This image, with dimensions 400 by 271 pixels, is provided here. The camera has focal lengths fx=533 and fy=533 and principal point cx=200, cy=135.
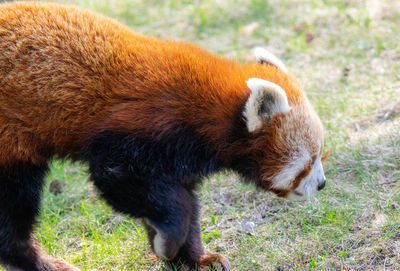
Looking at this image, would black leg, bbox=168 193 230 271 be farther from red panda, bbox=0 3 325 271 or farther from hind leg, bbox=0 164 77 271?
hind leg, bbox=0 164 77 271

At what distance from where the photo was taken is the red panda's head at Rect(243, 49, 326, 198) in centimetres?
346

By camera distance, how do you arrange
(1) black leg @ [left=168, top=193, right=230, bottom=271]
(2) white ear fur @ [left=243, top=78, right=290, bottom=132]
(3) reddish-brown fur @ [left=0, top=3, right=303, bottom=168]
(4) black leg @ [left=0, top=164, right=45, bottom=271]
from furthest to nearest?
(1) black leg @ [left=168, top=193, right=230, bottom=271] → (4) black leg @ [left=0, top=164, right=45, bottom=271] → (3) reddish-brown fur @ [left=0, top=3, right=303, bottom=168] → (2) white ear fur @ [left=243, top=78, right=290, bottom=132]

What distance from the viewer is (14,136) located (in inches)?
138

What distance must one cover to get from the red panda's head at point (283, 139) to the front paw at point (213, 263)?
0.69 m

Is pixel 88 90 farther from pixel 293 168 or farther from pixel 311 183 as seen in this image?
pixel 311 183

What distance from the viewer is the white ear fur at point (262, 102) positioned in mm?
3357

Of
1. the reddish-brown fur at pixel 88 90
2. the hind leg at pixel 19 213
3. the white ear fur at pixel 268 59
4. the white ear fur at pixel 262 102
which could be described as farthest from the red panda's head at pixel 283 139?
the hind leg at pixel 19 213

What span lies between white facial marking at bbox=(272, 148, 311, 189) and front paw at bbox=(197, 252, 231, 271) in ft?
2.39

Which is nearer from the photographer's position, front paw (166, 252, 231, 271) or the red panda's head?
the red panda's head

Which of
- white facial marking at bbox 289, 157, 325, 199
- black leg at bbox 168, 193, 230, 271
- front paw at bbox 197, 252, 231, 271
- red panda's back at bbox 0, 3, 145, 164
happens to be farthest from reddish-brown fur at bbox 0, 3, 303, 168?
front paw at bbox 197, 252, 231, 271

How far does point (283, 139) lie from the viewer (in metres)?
3.58

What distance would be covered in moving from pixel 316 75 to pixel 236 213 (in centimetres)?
278

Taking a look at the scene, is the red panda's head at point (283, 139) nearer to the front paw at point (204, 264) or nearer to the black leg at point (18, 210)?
the front paw at point (204, 264)

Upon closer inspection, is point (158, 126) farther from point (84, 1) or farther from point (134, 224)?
point (84, 1)
